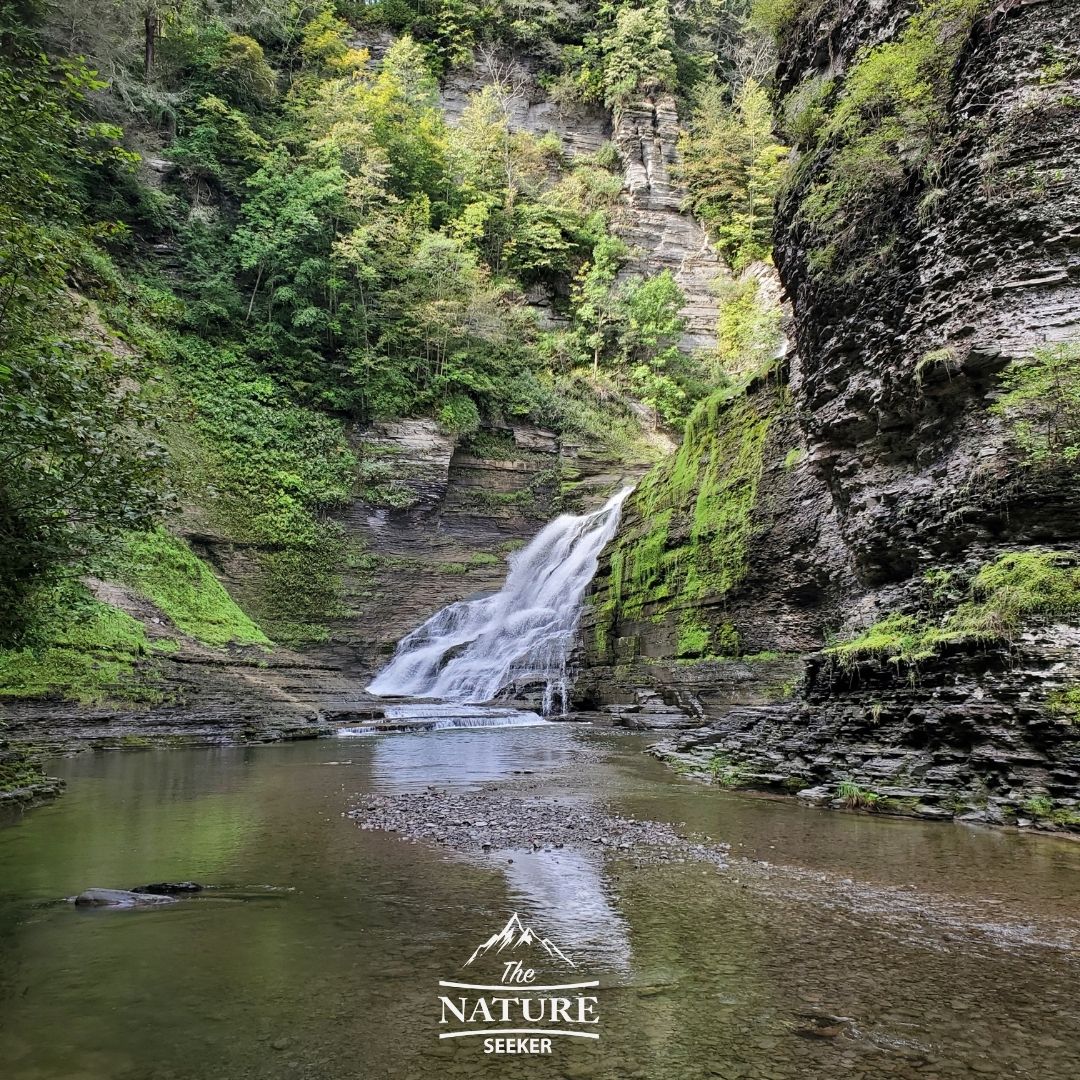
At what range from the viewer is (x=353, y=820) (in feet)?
19.8

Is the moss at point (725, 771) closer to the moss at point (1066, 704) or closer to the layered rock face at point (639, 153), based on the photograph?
the moss at point (1066, 704)

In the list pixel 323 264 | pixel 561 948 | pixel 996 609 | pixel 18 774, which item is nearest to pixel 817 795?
pixel 996 609

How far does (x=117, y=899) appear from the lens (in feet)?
12.0

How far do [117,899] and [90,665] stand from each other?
1200 cm

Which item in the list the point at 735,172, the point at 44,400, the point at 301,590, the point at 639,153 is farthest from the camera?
the point at 639,153

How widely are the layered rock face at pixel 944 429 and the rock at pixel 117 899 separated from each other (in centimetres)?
599

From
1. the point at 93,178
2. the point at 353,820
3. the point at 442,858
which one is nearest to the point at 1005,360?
the point at 442,858

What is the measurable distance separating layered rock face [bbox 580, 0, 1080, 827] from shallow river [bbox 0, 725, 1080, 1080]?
3.92ft

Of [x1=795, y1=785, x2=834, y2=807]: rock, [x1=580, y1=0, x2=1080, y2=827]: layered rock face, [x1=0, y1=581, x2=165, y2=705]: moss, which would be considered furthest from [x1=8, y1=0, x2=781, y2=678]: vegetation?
[x1=580, y1=0, x2=1080, y2=827]: layered rock face

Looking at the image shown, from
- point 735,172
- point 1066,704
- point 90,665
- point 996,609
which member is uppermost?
point 735,172

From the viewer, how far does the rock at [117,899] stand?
359 cm

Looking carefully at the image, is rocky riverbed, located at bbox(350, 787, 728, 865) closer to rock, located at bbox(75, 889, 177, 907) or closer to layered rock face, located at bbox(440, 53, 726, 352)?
rock, located at bbox(75, 889, 177, 907)

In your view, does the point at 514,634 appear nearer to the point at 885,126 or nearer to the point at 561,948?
the point at 885,126

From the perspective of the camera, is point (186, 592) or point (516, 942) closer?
point (516, 942)
